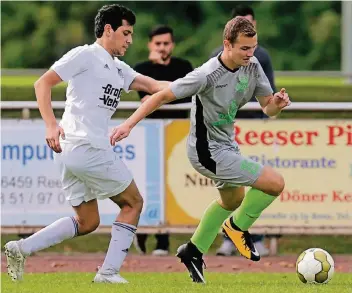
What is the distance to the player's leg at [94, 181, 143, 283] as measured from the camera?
957cm

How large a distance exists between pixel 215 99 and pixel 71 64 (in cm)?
114

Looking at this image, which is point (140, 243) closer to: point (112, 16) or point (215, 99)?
point (215, 99)

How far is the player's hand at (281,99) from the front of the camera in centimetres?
955

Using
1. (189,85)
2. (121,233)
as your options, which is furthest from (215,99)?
(121,233)

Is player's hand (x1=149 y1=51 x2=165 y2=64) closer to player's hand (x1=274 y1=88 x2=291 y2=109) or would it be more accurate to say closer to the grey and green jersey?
the grey and green jersey

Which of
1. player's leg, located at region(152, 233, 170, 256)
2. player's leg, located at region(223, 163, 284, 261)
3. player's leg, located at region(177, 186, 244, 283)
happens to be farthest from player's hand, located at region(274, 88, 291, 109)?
player's leg, located at region(152, 233, 170, 256)

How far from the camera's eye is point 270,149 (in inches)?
486

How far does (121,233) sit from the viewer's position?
9.64 meters

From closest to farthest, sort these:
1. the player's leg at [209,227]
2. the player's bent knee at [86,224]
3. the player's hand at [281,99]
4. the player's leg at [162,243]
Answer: the player's hand at [281,99] < the player's bent knee at [86,224] < the player's leg at [209,227] < the player's leg at [162,243]

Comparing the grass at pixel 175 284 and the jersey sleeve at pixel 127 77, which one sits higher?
the jersey sleeve at pixel 127 77

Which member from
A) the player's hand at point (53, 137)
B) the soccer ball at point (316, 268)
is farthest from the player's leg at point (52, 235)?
the soccer ball at point (316, 268)

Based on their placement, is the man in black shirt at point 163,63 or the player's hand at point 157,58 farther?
the player's hand at point 157,58

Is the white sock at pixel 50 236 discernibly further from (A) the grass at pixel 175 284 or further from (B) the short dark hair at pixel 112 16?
(B) the short dark hair at pixel 112 16

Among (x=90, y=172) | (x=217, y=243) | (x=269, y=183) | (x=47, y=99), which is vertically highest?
(x=47, y=99)
